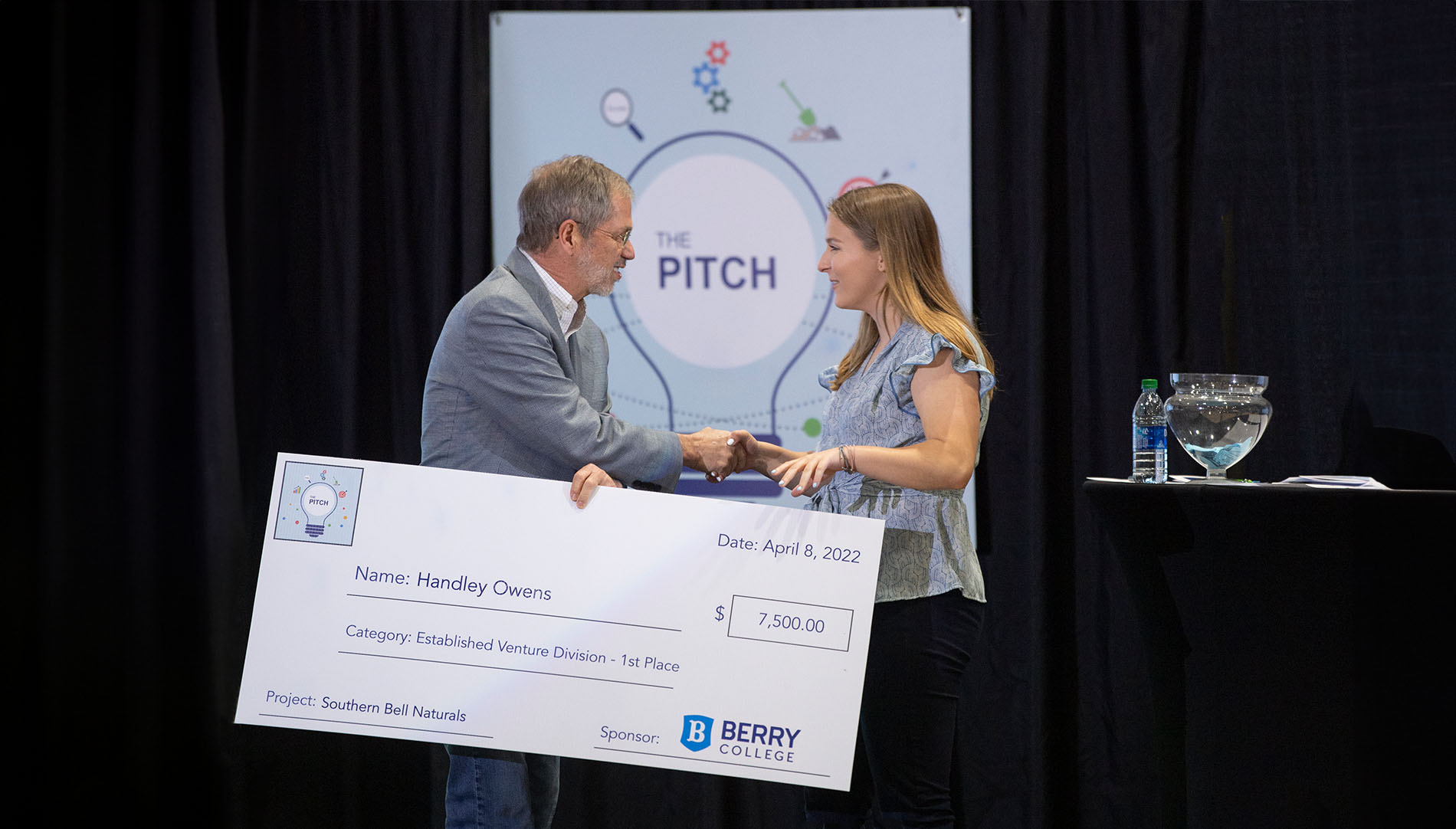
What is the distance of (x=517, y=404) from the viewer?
217 cm

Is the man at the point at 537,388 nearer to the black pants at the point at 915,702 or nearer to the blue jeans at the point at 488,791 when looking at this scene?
the blue jeans at the point at 488,791

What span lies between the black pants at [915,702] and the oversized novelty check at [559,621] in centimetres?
5

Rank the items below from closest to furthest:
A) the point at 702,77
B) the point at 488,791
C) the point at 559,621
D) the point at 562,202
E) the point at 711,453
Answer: the point at 559,621, the point at 488,791, the point at 562,202, the point at 711,453, the point at 702,77

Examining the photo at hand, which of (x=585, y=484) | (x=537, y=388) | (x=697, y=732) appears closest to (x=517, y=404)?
(x=537, y=388)

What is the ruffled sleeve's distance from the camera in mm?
2035

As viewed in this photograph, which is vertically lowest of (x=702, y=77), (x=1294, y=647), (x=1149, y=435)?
(x=1294, y=647)

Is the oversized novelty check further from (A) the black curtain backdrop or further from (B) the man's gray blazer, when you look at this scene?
(A) the black curtain backdrop

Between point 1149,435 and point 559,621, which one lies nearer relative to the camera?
point 559,621

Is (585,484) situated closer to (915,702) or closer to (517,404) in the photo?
(517,404)

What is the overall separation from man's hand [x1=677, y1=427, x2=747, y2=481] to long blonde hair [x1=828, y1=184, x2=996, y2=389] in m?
0.55

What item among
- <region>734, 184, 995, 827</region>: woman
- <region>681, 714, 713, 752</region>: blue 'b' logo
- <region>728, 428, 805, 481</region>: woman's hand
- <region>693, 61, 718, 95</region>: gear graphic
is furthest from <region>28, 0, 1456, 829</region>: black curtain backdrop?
<region>681, 714, 713, 752</region>: blue 'b' logo

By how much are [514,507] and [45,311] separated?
1828mm

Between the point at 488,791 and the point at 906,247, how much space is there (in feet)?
4.46

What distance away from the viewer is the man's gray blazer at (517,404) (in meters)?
2.17
